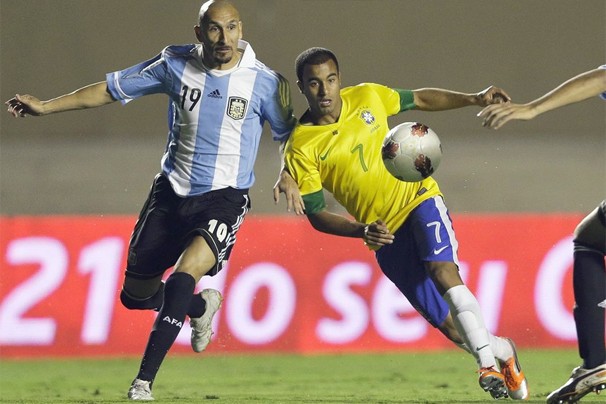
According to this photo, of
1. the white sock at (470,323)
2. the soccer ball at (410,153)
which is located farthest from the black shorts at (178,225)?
the white sock at (470,323)

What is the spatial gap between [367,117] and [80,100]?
1727 millimetres

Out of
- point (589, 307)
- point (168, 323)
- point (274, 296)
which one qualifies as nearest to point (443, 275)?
point (589, 307)

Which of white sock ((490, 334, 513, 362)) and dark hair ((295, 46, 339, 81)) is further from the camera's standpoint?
dark hair ((295, 46, 339, 81))

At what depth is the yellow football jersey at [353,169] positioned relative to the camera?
6.82 meters

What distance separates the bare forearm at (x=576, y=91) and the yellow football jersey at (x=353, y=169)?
4.35 ft

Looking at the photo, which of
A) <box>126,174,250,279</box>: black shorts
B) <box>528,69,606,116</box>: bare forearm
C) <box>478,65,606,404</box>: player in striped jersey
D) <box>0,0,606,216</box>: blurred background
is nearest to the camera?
<box>528,69,606,116</box>: bare forearm

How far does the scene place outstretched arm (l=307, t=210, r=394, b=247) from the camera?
20.4 ft

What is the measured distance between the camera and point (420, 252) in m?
6.66

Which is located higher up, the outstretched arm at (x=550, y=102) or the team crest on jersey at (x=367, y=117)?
Answer: the outstretched arm at (x=550, y=102)

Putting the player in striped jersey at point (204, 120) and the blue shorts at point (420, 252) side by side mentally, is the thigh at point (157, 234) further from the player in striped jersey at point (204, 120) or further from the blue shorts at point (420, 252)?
the blue shorts at point (420, 252)

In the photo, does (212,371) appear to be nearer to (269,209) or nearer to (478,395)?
(478,395)

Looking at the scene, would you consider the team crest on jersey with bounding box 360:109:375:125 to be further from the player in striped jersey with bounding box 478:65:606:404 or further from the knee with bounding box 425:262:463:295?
the player in striped jersey with bounding box 478:65:606:404

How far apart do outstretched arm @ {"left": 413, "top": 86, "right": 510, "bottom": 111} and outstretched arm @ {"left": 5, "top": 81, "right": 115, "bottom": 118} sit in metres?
1.90

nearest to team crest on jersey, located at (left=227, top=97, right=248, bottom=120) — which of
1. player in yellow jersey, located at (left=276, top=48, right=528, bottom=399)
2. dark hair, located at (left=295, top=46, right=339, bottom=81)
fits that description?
player in yellow jersey, located at (left=276, top=48, right=528, bottom=399)
